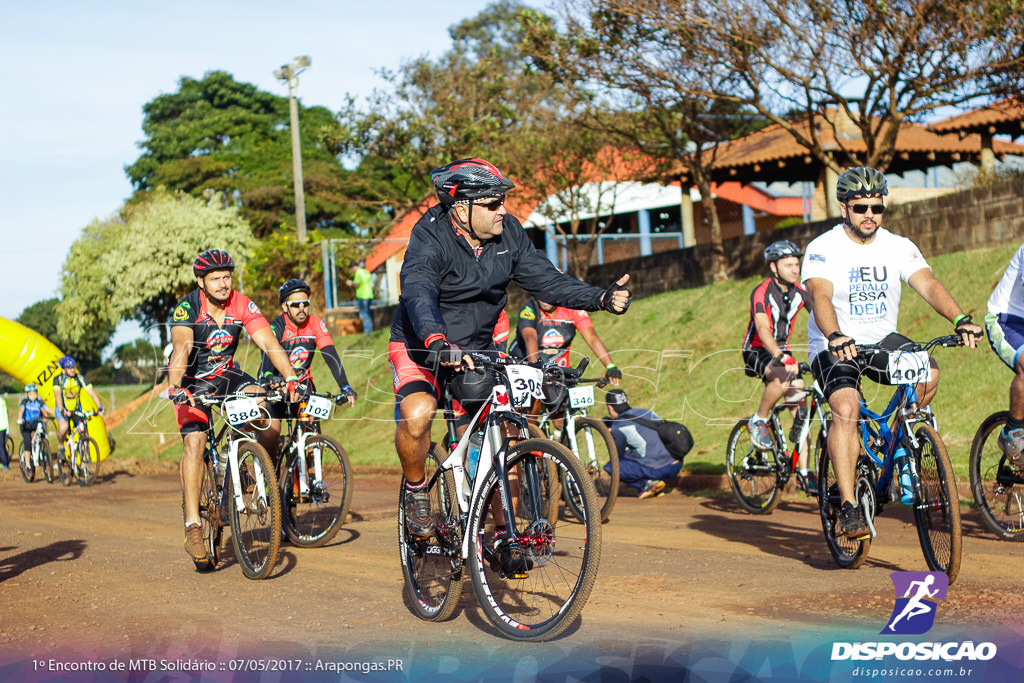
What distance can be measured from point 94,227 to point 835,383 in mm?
59265

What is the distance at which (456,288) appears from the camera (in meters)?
5.57

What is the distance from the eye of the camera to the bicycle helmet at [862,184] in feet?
21.0

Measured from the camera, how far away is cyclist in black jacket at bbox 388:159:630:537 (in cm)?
539

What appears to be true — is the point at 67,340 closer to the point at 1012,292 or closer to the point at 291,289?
the point at 291,289

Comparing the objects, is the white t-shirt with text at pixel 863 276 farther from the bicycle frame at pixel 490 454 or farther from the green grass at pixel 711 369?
the green grass at pixel 711 369

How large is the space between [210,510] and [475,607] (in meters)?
2.81

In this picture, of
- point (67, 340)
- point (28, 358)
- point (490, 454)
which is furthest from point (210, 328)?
point (67, 340)

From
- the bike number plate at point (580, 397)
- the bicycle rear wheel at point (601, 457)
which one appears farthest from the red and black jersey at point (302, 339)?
the bicycle rear wheel at point (601, 457)

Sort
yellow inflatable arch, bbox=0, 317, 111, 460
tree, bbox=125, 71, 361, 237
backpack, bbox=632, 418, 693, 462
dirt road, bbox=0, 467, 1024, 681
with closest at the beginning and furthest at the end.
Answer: dirt road, bbox=0, 467, 1024, 681
backpack, bbox=632, 418, 693, 462
yellow inflatable arch, bbox=0, 317, 111, 460
tree, bbox=125, 71, 361, 237

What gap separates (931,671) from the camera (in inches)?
166

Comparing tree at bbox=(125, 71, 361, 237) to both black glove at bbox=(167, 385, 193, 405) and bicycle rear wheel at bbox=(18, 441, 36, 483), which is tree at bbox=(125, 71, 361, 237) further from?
black glove at bbox=(167, 385, 193, 405)

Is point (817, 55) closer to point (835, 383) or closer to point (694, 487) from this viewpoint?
point (694, 487)

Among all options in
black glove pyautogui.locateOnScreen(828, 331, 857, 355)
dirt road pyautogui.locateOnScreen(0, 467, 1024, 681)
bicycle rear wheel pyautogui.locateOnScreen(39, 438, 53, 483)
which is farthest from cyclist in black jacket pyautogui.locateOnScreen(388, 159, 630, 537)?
bicycle rear wheel pyautogui.locateOnScreen(39, 438, 53, 483)

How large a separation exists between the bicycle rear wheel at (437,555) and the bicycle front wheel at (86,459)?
1335 cm
